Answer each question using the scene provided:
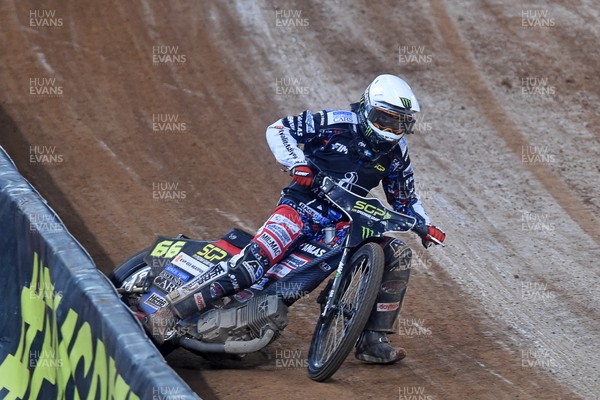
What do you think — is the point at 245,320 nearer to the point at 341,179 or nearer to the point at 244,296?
the point at 244,296

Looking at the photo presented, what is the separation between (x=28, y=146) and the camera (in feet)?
39.7

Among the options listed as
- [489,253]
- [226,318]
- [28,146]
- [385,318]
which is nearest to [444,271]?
[489,253]

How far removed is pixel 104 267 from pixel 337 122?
10.4 feet

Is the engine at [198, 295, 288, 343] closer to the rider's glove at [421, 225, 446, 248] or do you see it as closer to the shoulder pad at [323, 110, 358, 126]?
the rider's glove at [421, 225, 446, 248]

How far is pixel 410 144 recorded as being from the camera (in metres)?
12.9

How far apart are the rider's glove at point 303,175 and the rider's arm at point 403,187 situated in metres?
0.93

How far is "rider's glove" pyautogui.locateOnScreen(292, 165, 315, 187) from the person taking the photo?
7680 millimetres

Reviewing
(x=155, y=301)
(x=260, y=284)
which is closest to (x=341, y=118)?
(x=260, y=284)

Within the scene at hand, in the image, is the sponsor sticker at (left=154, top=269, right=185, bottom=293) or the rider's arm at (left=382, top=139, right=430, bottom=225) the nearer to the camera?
the sponsor sticker at (left=154, top=269, right=185, bottom=293)

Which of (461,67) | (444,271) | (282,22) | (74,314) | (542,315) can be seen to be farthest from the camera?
(282,22)

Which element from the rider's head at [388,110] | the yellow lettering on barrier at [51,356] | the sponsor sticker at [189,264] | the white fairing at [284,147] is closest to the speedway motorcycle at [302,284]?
the sponsor sticker at [189,264]

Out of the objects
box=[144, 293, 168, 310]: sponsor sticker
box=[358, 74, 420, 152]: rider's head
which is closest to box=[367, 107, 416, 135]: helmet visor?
box=[358, 74, 420, 152]: rider's head

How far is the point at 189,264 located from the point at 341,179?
1.49 m

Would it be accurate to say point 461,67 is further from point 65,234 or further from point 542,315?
point 65,234
